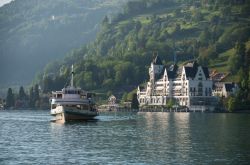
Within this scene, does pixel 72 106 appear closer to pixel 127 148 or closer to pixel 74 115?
pixel 74 115

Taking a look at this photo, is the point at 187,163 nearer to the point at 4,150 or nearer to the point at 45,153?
the point at 45,153

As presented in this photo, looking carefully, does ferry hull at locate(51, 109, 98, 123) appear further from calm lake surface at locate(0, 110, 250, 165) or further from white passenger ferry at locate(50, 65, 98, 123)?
calm lake surface at locate(0, 110, 250, 165)

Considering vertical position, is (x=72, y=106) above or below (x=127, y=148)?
above

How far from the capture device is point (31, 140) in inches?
3632

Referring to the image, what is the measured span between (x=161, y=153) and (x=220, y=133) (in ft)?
105

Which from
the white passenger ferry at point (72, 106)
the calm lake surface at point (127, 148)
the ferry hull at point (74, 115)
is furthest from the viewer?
the white passenger ferry at point (72, 106)

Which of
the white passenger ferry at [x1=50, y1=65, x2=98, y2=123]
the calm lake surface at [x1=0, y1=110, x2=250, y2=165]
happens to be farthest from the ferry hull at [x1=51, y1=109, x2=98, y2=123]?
the calm lake surface at [x1=0, y1=110, x2=250, y2=165]

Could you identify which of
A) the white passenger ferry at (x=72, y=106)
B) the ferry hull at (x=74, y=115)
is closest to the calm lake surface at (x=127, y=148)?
the ferry hull at (x=74, y=115)

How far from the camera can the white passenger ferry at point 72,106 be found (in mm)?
140000

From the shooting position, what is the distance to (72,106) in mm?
145250

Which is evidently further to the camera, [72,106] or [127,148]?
[72,106]

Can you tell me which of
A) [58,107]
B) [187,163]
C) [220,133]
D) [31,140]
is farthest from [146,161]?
[58,107]

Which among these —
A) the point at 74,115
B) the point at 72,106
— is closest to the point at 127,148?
the point at 74,115

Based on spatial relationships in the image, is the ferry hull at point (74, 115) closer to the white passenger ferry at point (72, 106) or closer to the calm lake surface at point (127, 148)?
the white passenger ferry at point (72, 106)
